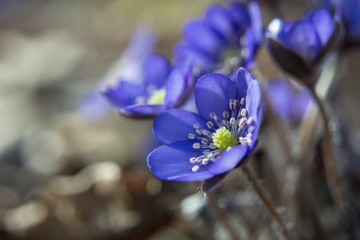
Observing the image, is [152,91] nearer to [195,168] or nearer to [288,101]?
[195,168]

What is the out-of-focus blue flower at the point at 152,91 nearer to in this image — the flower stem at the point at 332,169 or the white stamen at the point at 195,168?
the white stamen at the point at 195,168

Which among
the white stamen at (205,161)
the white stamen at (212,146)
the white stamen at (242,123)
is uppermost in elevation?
the white stamen at (242,123)

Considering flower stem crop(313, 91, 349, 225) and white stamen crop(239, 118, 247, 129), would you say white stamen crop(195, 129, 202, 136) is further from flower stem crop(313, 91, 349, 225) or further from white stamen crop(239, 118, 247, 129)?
flower stem crop(313, 91, 349, 225)

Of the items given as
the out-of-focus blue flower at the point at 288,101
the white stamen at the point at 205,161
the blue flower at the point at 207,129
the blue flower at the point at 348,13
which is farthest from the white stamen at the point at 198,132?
the out-of-focus blue flower at the point at 288,101

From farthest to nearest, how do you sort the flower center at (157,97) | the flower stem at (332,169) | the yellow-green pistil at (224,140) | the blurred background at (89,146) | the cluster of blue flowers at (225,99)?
the blurred background at (89,146), the flower center at (157,97), the flower stem at (332,169), the yellow-green pistil at (224,140), the cluster of blue flowers at (225,99)

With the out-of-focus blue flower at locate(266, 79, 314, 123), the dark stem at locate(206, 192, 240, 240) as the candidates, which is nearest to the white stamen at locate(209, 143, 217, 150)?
the dark stem at locate(206, 192, 240, 240)

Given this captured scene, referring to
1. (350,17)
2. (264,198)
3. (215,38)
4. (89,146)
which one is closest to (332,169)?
(264,198)

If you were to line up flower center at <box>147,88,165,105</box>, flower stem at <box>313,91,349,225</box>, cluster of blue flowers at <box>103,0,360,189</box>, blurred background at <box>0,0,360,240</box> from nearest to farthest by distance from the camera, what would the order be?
cluster of blue flowers at <box>103,0,360,189</box>, flower stem at <box>313,91,349,225</box>, flower center at <box>147,88,165,105</box>, blurred background at <box>0,0,360,240</box>
